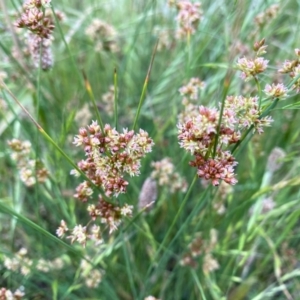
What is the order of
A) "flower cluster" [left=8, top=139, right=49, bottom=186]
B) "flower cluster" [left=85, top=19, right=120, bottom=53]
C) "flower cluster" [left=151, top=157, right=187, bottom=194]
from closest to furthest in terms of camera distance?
"flower cluster" [left=8, top=139, right=49, bottom=186]
"flower cluster" [left=151, top=157, right=187, bottom=194]
"flower cluster" [left=85, top=19, right=120, bottom=53]

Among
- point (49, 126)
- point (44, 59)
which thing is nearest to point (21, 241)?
point (49, 126)

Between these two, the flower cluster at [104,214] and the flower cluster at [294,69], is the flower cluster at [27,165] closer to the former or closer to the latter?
the flower cluster at [104,214]

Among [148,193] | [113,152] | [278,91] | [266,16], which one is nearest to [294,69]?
[278,91]

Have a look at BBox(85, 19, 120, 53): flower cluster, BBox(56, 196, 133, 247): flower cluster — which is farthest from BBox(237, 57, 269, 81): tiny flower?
BBox(85, 19, 120, 53): flower cluster

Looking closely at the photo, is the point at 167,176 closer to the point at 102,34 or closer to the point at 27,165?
the point at 27,165

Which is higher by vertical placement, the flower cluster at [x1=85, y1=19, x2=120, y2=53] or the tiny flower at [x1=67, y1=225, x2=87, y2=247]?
the flower cluster at [x1=85, y1=19, x2=120, y2=53]

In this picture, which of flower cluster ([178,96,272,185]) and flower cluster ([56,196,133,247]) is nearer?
flower cluster ([178,96,272,185])

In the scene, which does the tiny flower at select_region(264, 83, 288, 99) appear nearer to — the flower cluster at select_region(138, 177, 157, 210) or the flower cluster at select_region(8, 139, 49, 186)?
the flower cluster at select_region(138, 177, 157, 210)
